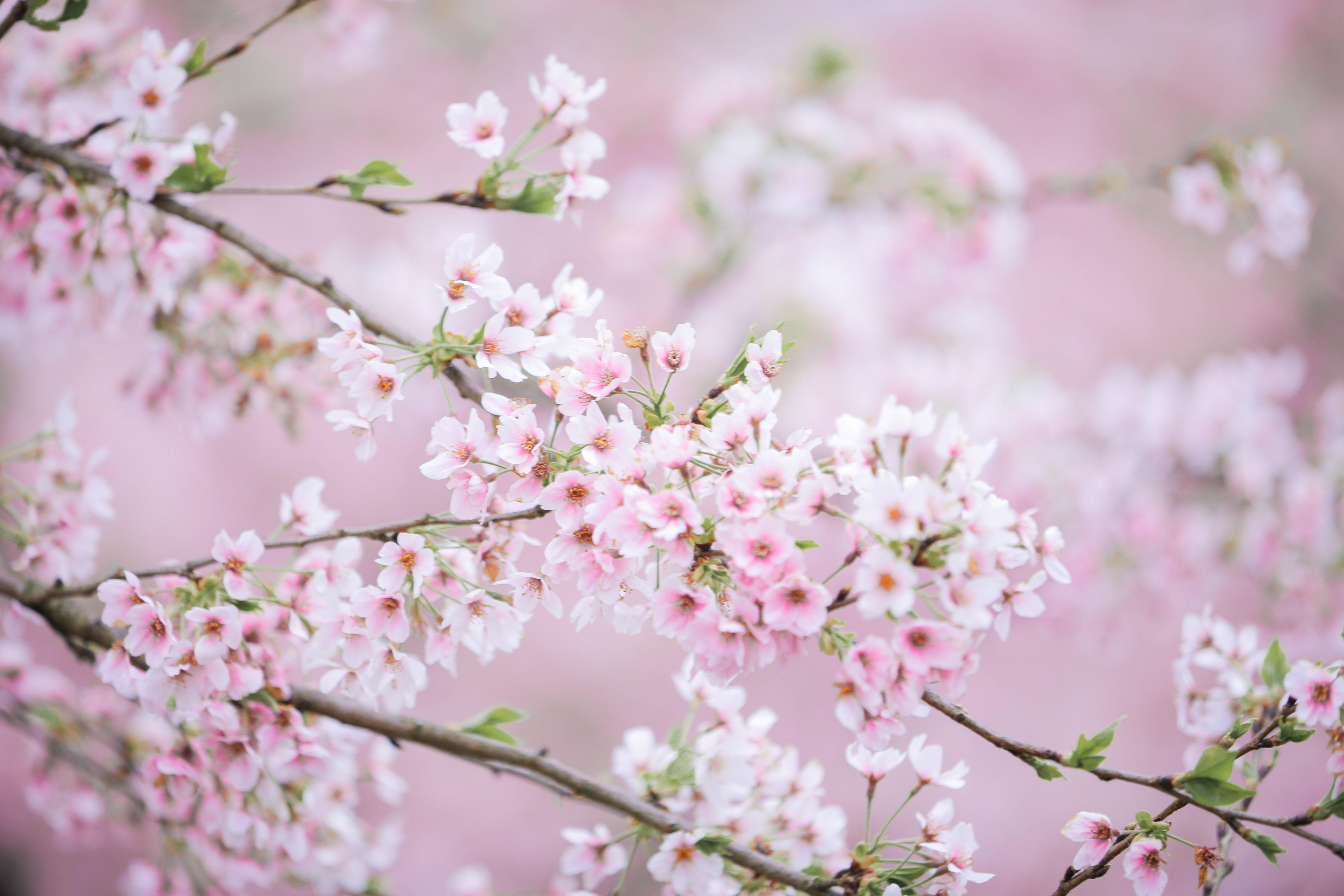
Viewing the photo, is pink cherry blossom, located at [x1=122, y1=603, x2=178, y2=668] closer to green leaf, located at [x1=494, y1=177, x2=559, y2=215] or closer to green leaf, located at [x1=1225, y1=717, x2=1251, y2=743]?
green leaf, located at [x1=494, y1=177, x2=559, y2=215]

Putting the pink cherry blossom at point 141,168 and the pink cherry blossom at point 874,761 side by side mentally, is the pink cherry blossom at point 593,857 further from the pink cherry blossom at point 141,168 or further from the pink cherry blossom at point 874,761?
the pink cherry blossom at point 141,168

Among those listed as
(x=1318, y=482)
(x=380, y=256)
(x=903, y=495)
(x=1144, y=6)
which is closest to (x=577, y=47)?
(x=380, y=256)

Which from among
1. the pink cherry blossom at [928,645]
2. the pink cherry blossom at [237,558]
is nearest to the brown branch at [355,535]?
the pink cherry blossom at [237,558]

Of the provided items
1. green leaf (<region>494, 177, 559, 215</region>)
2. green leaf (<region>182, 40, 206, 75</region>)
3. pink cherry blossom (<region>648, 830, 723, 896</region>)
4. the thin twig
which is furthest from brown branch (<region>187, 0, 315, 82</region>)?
pink cherry blossom (<region>648, 830, 723, 896</region>)

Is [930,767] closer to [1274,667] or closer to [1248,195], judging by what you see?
[1274,667]

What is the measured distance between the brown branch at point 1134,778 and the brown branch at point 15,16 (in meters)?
0.83

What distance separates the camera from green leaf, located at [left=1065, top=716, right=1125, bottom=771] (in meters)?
0.50

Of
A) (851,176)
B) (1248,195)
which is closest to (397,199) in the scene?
(851,176)

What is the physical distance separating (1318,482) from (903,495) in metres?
1.35

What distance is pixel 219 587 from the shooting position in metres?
0.57

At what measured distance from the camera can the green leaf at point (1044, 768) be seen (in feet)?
1.63

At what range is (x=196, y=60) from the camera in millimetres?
649

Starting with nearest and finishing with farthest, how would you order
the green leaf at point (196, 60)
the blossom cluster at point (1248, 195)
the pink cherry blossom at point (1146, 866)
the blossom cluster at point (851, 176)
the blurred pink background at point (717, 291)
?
the pink cherry blossom at point (1146, 866)
the green leaf at point (196, 60)
the blossom cluster at point (1248, 195)
the blossom cluster at point (851, 176)
the blurred pink background at point (717, 291)

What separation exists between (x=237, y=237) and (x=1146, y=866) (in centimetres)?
83
